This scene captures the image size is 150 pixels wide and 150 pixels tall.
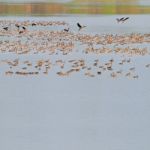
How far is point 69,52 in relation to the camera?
21.0 meters

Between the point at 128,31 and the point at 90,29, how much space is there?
1869 mm

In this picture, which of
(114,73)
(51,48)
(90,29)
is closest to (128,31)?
(90,29)

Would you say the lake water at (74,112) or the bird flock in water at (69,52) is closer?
the lake water at (74,112)

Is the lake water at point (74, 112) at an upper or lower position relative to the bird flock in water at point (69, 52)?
lower

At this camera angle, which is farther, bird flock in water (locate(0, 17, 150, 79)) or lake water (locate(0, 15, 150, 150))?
bird flock in water (locate(0, 17, 150, 79))

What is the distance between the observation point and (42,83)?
15008 mm

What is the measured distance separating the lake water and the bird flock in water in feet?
2.58

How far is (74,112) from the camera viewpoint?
1193 centimetres

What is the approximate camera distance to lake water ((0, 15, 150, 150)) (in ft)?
32.6

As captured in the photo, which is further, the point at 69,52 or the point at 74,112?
the point at 69,52

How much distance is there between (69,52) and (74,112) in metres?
9.19

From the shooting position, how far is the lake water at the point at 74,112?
993 cm

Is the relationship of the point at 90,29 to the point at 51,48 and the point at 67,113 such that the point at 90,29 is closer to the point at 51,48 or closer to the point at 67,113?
the point at 51,48

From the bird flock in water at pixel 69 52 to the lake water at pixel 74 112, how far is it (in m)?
0.79
